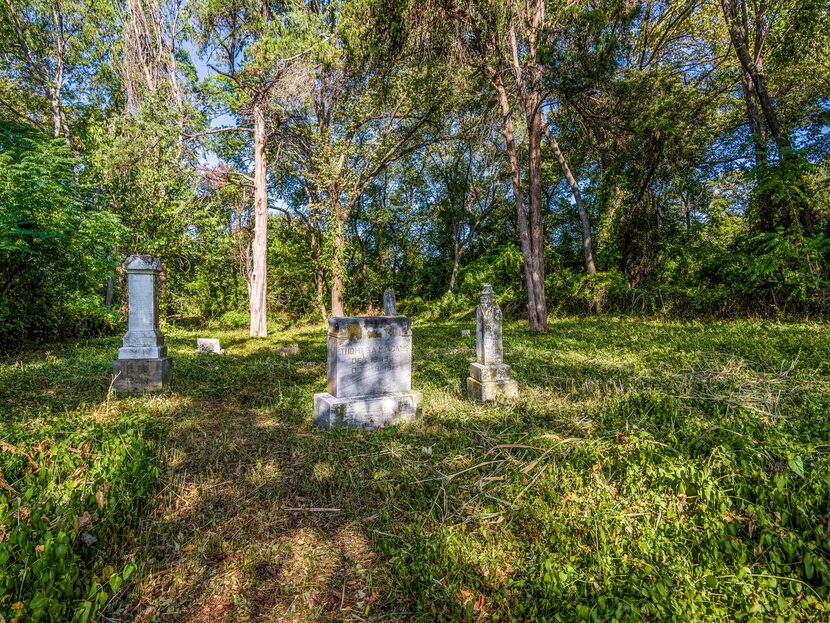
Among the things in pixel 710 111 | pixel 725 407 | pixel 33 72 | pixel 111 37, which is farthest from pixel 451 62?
pixel 33 72

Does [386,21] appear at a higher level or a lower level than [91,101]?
lower

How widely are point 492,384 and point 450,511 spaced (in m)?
3.02

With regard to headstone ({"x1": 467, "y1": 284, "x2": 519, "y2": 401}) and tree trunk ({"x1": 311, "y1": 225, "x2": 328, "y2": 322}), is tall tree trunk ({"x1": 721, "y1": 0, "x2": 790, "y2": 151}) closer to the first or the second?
headstone ({"x1": 467, "y1": 284, "x2": 519, "y2": 401})

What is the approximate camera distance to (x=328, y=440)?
4.19 m

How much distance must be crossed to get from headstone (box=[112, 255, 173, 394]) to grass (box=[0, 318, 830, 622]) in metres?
1.32

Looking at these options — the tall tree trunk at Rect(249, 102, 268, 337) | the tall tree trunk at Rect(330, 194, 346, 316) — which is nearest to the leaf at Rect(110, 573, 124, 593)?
the tall tree trunk at Rect(249, 102, 268, 337)

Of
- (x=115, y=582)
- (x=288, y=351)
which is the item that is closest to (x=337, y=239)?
(x=288, y=351)

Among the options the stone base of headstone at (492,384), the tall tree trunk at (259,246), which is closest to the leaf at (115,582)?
the stone base of headstone at (492,384)

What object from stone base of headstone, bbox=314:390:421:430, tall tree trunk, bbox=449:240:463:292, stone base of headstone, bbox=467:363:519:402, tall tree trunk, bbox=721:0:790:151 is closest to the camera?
Answer: stone base of headstone, bbox=314:390:421:430

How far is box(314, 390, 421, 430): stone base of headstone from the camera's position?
4613 mm

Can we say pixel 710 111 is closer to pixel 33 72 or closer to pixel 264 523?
pixel 264 523

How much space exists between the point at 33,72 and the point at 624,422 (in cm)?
2265

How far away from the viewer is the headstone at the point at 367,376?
4707mm

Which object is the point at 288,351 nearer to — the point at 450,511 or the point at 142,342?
the point at 142,342
